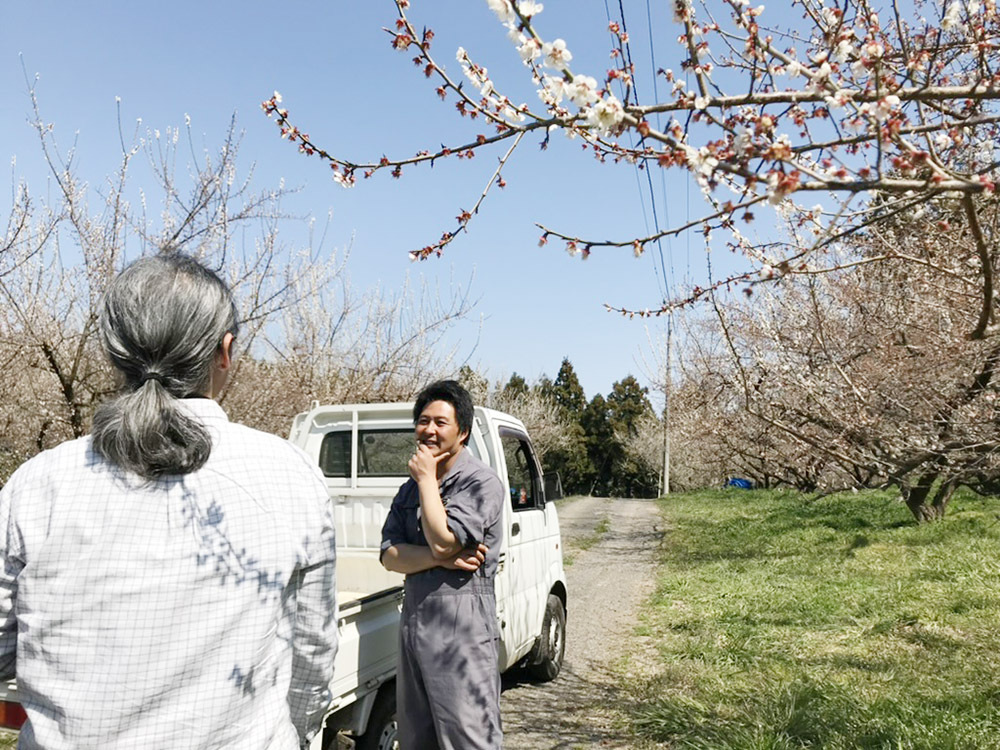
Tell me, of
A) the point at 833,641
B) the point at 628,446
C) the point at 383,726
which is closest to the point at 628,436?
the point at 628,446

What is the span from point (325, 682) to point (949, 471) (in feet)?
28.4

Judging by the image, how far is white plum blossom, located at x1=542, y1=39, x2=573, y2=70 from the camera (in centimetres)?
241

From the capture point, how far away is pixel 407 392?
16.4 metres

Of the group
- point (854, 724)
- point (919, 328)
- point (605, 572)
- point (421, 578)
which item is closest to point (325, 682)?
point (421, 578)

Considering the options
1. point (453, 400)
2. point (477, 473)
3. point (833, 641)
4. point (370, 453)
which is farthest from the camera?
point (833, 641)

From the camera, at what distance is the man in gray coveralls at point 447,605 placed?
3.26 meters

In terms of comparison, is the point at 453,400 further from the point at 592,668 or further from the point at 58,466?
the point at 592,668

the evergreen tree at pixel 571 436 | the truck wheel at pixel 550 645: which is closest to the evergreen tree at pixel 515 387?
the evergreen tree at pixel 571 436

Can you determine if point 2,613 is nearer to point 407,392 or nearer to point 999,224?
point 999,224

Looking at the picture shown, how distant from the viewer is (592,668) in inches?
273

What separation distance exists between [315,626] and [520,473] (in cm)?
405

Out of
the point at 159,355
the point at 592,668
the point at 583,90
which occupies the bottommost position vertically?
the point at 592,668

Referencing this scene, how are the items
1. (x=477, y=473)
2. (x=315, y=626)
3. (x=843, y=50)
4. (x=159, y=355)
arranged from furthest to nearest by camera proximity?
(x=477, y=473)
(x=843, y=50)
(x=315, y=626)
(x=159, y=355)

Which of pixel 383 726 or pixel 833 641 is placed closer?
pixel 383 726
